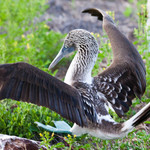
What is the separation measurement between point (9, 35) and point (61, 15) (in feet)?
7.95

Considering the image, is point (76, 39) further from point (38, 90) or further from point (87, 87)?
point (38, 90)

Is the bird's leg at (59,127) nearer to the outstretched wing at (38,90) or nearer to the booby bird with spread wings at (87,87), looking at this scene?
the booby bird with spread wings at (87,87)

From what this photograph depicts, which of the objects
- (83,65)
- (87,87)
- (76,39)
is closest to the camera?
(87,87)

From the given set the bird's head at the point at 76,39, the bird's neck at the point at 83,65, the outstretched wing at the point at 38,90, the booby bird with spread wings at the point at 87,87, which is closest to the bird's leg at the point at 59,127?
the booby bird with spread wings at the point at 87,87

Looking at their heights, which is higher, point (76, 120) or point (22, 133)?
point (76, 120)

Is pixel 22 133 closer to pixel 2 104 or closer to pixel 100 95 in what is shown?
pixel 2 104

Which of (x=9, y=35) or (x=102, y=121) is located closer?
(x=102, y=121)

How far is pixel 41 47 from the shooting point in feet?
22.9

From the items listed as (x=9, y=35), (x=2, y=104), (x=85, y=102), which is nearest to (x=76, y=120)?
(x=85, y=102)

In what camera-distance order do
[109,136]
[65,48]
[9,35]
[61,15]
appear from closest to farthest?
[109,136], [65,48], [9,35], [61,15]

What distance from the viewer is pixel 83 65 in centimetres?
454

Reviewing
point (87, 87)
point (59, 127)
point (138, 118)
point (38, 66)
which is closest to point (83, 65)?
point (87, 87)

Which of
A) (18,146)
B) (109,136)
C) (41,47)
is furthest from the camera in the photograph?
(41,47)

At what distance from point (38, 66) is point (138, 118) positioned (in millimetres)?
2824
